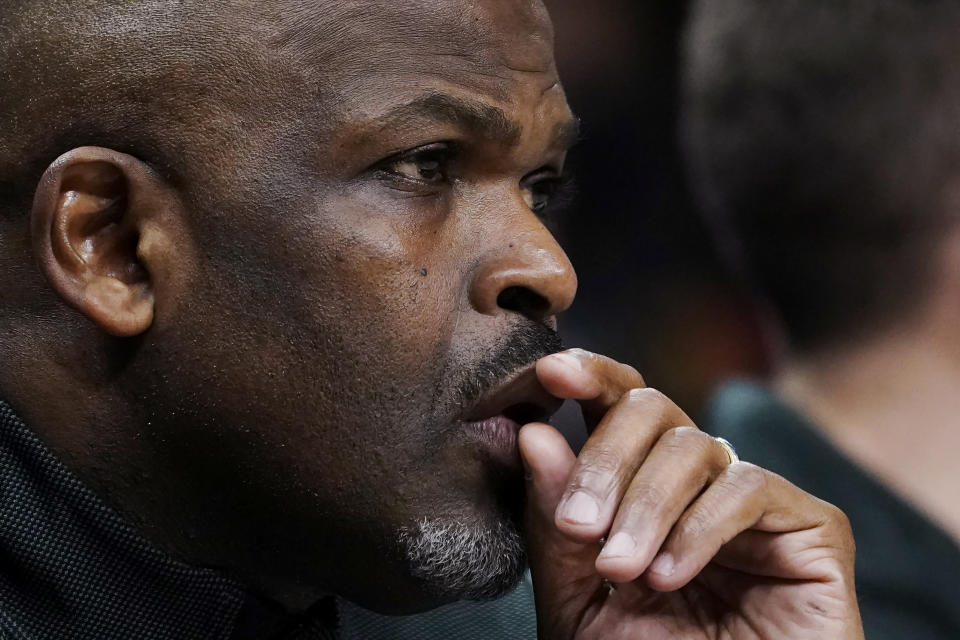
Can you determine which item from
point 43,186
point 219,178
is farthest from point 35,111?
point 219,178

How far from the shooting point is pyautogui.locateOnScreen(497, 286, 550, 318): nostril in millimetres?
1772

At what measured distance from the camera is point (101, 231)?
5.66 ft

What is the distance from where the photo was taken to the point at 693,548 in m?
1.61

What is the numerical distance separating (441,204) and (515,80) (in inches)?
9.0

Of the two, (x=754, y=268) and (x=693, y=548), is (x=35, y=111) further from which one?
(x=754, y=268)

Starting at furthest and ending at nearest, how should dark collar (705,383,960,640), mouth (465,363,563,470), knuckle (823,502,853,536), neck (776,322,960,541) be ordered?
neck (776,322,960,541), dark collar (705,383,960,640), knuckle (823,502,853,536), mouth (465,363,563,470)

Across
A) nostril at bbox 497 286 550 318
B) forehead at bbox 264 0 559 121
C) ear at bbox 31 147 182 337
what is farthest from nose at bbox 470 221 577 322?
ear at bbox 31 147 182 337

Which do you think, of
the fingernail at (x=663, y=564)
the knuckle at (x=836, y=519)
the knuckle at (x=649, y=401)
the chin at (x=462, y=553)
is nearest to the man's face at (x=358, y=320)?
the chin at (x=462, y=553)

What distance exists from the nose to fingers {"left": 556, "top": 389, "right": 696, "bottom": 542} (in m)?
0.18

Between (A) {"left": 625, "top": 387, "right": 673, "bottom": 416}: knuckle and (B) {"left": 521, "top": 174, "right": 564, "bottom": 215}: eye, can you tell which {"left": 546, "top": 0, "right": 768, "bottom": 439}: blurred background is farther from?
(A) {"left": 625, "top": 387, "right": 673, "bottom": 416}: knuckle

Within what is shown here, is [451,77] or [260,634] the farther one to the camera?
[260,634]

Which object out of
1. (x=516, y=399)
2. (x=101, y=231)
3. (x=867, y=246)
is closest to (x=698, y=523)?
(x=516, y=399)

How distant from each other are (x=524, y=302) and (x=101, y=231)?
2.03ft

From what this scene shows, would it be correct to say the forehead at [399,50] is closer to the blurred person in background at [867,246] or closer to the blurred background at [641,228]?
the blurred person in background at [867,246]
